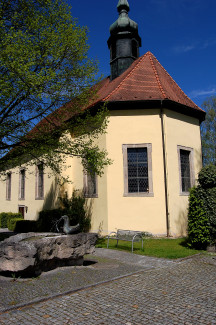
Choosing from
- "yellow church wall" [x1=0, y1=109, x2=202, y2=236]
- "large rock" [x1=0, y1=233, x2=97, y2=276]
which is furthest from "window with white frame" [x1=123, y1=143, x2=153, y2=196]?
"large rock" [x1=0, y1=233, x2=97, y2=276]

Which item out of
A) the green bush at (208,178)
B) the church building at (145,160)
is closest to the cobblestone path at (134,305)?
the green bush at (208,178)

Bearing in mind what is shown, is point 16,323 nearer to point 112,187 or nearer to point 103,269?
point 103,269

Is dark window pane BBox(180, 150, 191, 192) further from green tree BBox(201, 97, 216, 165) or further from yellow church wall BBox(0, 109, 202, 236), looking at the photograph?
green tree BBox(201, 97, 216, 165)

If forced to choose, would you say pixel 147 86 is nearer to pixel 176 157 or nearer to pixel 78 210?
pixel 176 157

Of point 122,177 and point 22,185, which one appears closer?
point 122,177

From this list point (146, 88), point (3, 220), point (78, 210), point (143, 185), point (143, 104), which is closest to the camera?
point (143, 185)

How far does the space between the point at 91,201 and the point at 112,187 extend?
157 centimetres

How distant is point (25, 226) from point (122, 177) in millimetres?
6864

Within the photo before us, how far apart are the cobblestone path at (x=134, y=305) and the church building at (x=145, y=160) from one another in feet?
19.2

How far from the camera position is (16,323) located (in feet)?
11.3

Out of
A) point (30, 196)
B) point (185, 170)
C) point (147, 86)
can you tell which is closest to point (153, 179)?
point (185, 170)

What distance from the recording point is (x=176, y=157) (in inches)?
484

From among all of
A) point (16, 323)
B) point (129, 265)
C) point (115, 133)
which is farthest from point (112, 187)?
point (16, 323)

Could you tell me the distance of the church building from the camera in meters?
11.5
